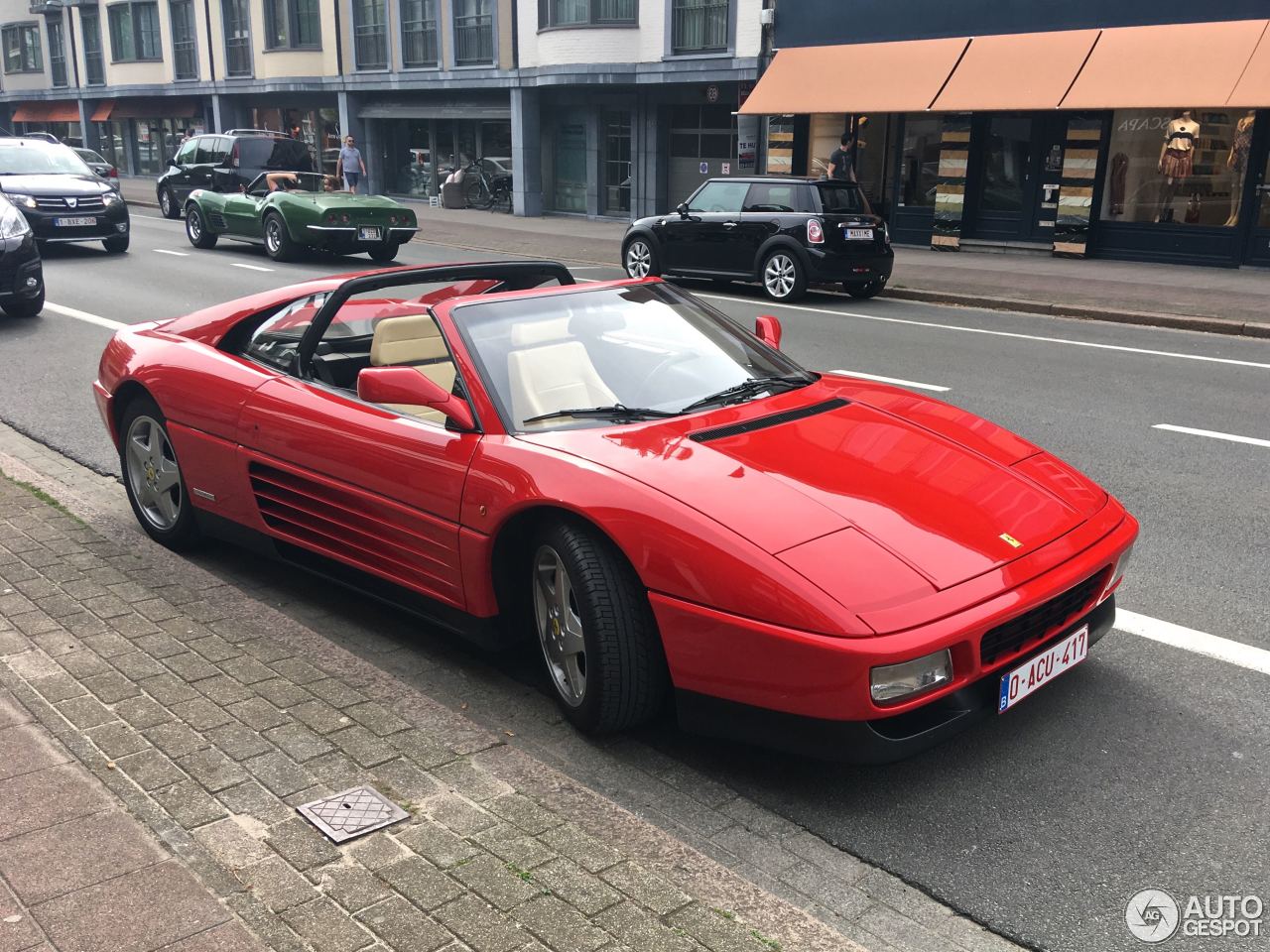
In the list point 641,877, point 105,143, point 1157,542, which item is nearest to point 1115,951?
point 641,877

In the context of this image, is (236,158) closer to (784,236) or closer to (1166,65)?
(784,236)

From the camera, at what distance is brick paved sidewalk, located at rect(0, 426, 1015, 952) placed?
263 cm

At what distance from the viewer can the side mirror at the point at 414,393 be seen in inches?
158

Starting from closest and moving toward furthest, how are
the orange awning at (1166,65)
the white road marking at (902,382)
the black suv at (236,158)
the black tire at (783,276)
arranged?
the white road marking at (902,382) < the black tire at (783,276) < the orange awning at (1166,65) < the black suv at (236,158)

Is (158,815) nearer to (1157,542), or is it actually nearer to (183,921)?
(183,921)

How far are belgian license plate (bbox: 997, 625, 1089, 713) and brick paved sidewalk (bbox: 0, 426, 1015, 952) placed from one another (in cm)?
68

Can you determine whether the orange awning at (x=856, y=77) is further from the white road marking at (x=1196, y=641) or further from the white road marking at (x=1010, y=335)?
the white road marking at (x=1196, y=641)

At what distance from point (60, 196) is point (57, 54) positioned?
39.3 metres

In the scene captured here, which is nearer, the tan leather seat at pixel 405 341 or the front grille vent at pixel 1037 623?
the front grille vent at pixel 1037 623

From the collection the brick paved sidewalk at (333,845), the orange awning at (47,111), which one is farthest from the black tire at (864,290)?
the orange awning at (47,111)

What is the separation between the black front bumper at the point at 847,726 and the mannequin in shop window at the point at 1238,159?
17368 mm

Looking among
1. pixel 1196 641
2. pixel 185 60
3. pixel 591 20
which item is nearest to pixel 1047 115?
pixel 591 20

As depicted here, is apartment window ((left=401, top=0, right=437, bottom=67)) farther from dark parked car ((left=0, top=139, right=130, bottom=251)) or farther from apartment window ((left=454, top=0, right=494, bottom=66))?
dark parked car ((left=0, top=139, right=130, bottom=251))

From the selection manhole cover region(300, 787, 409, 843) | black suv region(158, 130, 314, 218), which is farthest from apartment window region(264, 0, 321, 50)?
manhole cover region(300, 787, 409, 843)
